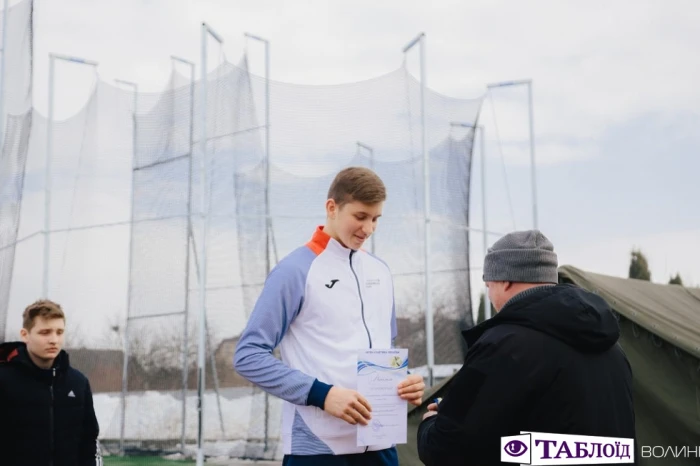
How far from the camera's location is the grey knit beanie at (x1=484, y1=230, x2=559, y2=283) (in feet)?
7.18

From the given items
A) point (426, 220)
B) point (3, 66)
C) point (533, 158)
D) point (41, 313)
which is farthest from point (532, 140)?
point (41, 313)

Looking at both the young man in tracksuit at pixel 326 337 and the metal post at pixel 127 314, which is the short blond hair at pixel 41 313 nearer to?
the young man in tracksuit at pixel 326 337

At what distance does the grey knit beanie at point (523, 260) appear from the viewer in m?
2.19

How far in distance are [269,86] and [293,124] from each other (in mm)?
506

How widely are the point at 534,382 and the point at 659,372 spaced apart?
3.59 meters

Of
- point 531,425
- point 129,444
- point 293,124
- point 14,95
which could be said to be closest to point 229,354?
point 129,444

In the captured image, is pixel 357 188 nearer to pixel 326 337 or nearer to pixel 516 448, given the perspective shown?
pixel 326 337

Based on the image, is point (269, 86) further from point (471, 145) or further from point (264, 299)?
point (264, 299)

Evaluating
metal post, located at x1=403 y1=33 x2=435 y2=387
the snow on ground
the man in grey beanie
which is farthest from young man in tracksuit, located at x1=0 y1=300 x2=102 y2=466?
metal post, located at x1=403 y1=33 x2=435 y2=387

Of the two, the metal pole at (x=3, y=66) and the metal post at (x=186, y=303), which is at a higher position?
the metal pole at (x=3, y=66)

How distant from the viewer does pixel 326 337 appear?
253 centimetres

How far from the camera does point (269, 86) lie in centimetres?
905

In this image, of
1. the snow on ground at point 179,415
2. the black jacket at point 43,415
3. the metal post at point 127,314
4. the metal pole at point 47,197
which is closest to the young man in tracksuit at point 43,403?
the black jacket at point 43,415

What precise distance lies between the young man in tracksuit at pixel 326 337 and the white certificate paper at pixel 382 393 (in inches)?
1.4
